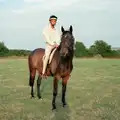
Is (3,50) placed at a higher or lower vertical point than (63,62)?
higher

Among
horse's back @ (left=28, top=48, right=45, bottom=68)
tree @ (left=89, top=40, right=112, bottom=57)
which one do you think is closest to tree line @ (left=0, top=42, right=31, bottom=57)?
tree @ (left=89, top=40, right=112, bottom=57)

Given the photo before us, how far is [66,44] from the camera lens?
10.3 meters

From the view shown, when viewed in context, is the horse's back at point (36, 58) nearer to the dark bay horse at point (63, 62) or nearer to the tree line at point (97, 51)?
the dark bay horse at point (63, 62)

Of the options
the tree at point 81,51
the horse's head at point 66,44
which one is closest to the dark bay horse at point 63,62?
the horse's head at point 66,44

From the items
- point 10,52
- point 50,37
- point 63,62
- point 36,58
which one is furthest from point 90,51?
point 63,62

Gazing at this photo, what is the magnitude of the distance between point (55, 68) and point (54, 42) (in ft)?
3.31

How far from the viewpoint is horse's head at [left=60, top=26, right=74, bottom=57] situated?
1030 cm

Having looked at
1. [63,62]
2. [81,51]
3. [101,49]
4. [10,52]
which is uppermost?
[101,49]

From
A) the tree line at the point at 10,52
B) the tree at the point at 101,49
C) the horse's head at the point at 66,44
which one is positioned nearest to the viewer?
the horse's head at the point at 66,44

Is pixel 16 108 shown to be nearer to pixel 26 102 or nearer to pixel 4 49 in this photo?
pixel 26 102

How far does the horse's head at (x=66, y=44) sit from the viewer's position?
1030 centimetres

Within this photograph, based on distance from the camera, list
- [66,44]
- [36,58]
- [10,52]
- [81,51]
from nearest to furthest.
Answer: [66,44] < [36,58] < [81,51] < [10,52]

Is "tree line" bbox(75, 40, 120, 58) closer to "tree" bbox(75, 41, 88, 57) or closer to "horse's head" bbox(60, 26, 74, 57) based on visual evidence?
"tree" bbox(75, 41, 88, 57)

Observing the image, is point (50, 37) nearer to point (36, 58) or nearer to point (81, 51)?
point (36, 58)
